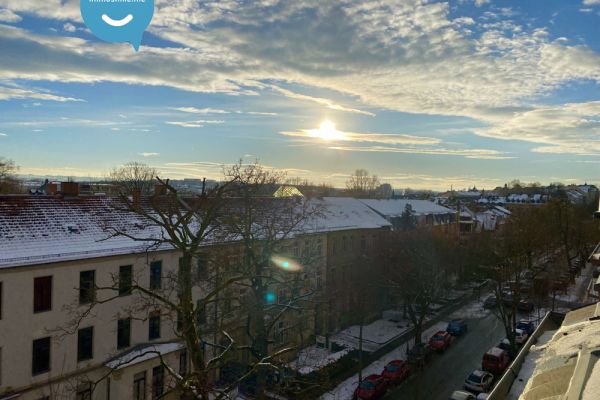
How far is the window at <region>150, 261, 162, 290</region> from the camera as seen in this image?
22812 mm

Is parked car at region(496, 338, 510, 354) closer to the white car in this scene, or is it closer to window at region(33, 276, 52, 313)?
the white car

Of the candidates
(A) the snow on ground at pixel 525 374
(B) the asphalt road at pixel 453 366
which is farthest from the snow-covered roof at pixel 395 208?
(A) the snow on ground at pixel 525 374

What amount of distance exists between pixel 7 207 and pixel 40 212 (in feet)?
4.42

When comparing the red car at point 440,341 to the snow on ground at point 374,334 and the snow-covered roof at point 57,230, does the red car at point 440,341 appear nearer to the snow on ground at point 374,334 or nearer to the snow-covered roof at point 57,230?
the snow on ground at point 374,334

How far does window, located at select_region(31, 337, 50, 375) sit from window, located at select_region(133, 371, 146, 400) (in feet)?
12.8

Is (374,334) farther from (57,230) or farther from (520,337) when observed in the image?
(57,230)

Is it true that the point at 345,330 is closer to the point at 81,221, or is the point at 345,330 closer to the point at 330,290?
the point at 330,290

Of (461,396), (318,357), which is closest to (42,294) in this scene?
(318,357)

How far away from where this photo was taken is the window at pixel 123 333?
69.5ft

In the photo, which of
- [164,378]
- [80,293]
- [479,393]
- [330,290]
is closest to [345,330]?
[330,290]

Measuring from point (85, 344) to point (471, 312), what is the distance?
3280cm

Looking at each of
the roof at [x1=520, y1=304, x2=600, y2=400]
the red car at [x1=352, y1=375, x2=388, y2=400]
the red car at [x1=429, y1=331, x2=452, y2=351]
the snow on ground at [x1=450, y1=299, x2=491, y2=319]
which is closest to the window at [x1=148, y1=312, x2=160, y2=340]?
the red car at [x1=352, y1=375, x2=388, y2=400]

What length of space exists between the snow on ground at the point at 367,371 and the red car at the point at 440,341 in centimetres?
177

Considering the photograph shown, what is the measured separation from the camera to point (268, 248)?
19750 mm
